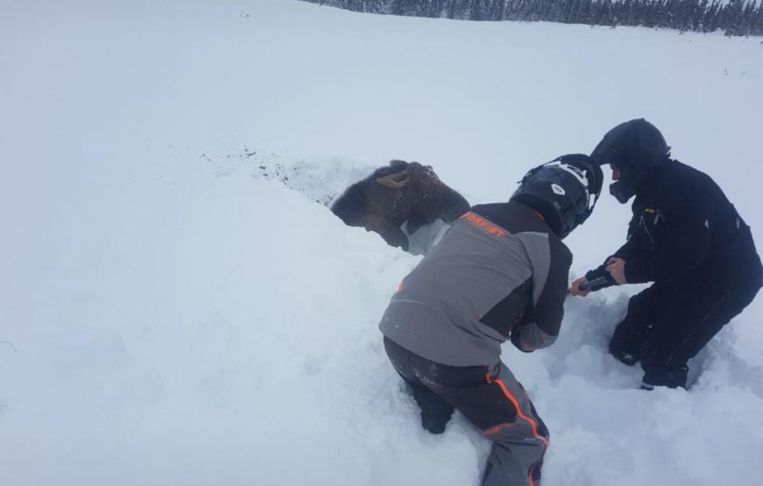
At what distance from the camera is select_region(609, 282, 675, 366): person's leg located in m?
2.44

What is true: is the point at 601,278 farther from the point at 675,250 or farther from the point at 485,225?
the point at 485,225

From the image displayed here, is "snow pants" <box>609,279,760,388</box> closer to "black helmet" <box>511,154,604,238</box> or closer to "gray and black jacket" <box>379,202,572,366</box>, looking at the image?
"black helmet" <box>511,154,604,238</box>

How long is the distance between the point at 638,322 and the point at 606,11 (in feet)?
102

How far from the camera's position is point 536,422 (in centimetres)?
180

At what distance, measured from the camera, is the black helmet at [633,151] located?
2.02 meters

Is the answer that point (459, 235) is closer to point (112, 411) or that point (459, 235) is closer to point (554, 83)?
point (112, 411)

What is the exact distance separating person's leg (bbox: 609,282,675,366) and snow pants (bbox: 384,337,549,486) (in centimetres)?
105

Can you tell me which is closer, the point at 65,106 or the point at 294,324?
the point at 294,324

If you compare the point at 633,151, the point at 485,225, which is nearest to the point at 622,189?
the point at 633,151

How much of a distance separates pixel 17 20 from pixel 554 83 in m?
10.0

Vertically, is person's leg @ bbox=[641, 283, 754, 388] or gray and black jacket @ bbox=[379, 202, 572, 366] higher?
gray and black jacket @ bbox=[379, 202, 572, 366]

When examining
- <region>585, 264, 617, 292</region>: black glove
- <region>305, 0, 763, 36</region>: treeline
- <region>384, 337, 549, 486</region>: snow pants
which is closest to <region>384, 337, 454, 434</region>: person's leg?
<region>384, 337, 549, 486</region>: snow pants

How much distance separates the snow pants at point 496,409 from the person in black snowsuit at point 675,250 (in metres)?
0.95

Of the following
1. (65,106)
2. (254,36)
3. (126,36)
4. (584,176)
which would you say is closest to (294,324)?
(584,176)
